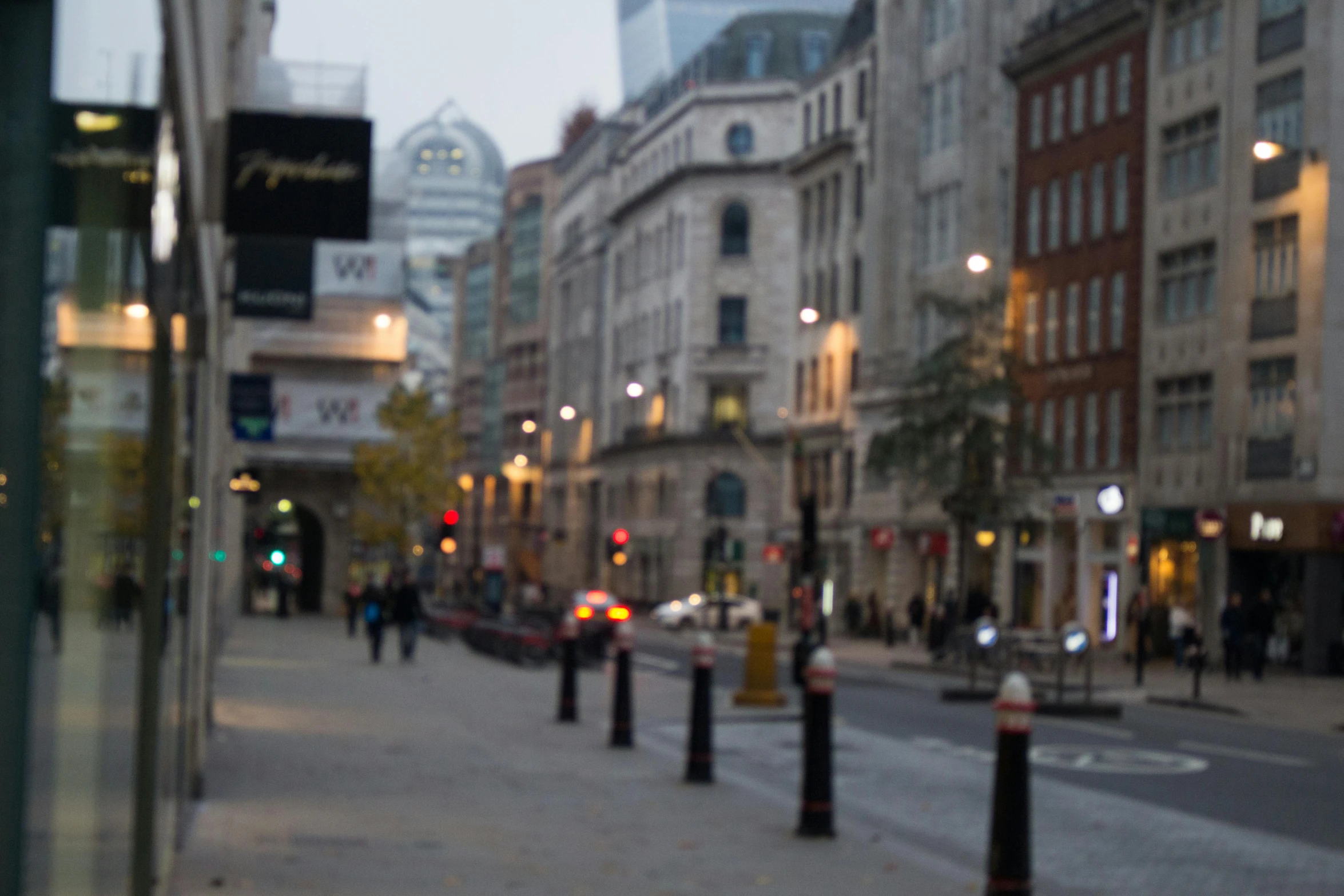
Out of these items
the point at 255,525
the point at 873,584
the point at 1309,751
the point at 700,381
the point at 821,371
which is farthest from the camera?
the point at 700,381

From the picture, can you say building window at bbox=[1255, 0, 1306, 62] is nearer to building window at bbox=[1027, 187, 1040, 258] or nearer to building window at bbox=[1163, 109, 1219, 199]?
building window at bbox=[1163, 109, 1219, 199]

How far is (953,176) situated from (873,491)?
1183 cm

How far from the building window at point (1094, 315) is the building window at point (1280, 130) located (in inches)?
347

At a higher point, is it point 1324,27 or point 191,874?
point 1324,27

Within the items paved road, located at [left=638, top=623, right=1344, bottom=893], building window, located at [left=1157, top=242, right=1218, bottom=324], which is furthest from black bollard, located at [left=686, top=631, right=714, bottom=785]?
building window, located at [left=1157, top=242, right=1218, bottom=324]

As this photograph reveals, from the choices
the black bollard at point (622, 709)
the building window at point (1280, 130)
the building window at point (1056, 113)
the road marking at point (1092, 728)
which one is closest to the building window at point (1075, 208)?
the building window at point (1056, 113)

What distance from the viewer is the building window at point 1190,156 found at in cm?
5047

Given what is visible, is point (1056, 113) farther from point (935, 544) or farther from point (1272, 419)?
point (1272, 419)

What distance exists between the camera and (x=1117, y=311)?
55.2 m

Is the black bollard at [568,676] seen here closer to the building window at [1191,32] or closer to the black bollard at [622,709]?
the black bollard at [622,709]

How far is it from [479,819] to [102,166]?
10941 millimetres

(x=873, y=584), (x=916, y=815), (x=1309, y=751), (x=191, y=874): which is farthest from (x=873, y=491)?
(x=191, y=874)

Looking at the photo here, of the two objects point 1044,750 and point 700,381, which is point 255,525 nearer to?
point 700,381

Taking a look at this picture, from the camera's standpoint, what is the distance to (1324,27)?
44781 millimetres
